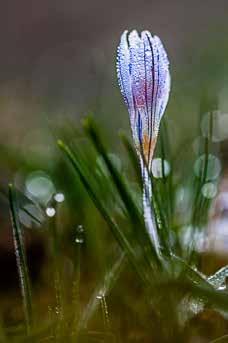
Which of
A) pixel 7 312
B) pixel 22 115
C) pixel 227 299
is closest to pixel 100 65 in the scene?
pixel 22 115

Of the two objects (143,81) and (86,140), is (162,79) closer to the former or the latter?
(143,81)

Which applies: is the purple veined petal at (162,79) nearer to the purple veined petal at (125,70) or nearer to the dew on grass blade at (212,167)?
the purple veined petal at (125,70)

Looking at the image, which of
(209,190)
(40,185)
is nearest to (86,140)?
(40,185)

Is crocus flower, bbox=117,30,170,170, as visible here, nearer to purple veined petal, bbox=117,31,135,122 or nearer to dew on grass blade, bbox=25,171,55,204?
purple veined petal, bbox=117,31,135,122

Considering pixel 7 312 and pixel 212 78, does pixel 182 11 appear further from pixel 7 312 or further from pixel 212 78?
pixel 7 312

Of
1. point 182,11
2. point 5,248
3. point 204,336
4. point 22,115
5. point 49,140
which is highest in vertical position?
point 182,11

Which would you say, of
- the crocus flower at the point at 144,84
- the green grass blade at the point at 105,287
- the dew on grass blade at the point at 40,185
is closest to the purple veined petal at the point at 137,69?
the crocus flower at the point at 144,84
